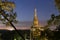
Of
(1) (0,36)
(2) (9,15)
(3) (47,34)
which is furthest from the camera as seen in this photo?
(1) (0,36)

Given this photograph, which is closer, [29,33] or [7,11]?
[7,11]

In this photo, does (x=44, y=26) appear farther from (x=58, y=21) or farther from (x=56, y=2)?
(x=56, y=2)

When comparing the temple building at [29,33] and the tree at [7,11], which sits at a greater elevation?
the tree at [7,11]

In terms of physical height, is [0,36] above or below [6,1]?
below

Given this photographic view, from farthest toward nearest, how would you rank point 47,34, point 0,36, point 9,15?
point 0,36
point 47,34
point 9,15

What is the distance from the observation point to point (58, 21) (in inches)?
199

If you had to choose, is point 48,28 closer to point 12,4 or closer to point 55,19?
point 55,19

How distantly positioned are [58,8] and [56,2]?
20cm

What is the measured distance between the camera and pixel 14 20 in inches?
192

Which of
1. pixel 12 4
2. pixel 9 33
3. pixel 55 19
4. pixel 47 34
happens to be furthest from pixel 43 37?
pixel 9 33

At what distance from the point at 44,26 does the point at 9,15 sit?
118cm

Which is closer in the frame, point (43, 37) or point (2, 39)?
point (43, 37)

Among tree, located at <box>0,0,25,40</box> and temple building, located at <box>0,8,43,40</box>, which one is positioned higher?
tree, located at <box>0,0,25,40</box>

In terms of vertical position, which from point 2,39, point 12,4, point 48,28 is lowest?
point 2,39
